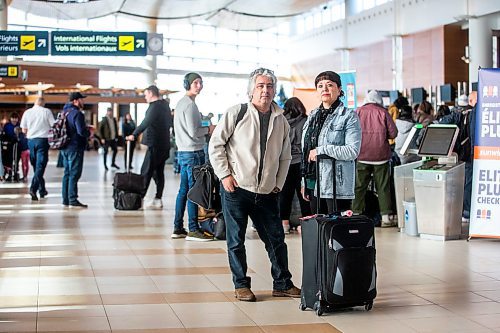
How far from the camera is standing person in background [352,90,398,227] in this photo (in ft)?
33.4

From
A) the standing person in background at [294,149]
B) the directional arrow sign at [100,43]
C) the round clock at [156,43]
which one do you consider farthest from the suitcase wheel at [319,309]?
the directional arrow sign at [100,43]

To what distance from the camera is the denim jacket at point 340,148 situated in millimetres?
6660

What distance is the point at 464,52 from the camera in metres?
29.6

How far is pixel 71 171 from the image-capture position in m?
12.5

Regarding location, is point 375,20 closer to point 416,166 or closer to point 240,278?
point 416,166

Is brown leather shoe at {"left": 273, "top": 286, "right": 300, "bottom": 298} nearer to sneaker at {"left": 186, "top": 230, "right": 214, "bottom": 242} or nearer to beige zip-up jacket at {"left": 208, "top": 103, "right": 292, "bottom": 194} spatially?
beige zip-up jacket at {"left": 208, "top": 103, "right": 292, "bottom": 194}

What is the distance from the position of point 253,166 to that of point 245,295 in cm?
89

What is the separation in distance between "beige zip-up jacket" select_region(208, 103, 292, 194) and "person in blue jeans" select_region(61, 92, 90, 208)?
6729 mm

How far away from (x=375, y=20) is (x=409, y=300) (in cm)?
2958

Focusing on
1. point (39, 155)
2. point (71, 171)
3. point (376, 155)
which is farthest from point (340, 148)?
point (39, 155)

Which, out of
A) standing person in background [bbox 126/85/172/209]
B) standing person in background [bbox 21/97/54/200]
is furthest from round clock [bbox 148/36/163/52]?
standing person in background [bbox 126/85/172/209]

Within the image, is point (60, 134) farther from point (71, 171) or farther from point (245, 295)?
point (245, 295)

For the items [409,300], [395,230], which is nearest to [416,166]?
[395,230]

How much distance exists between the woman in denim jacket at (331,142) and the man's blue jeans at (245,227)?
81 centimetres
